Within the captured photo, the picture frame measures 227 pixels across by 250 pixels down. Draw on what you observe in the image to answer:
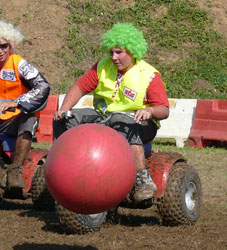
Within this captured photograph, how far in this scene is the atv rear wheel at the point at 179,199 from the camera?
6.52 metres

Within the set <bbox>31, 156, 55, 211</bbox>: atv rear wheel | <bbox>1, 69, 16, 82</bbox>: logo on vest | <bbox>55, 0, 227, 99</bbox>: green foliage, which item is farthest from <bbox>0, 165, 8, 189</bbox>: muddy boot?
<bbox>55, 0, 227, 99</bbox>: green foliage

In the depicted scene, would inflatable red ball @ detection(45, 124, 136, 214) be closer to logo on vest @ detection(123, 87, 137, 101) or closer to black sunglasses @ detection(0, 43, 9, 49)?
logo on vest @ detection(123, 87, 137, 101)

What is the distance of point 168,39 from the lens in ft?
58.8

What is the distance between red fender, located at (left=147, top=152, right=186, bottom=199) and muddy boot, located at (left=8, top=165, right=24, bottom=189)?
4.55 ft

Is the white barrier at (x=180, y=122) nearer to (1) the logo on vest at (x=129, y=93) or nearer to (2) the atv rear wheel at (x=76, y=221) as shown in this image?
(1) the logo on vest at (x=129, y=93)

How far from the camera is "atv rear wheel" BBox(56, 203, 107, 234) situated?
6.09m

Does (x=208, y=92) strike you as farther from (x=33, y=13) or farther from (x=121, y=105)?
(x=121, y=105)

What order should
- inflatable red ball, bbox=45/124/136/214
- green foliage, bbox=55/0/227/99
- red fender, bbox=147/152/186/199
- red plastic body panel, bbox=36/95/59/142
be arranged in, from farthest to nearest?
green foliage, bbox=55/0/227/99 < red plastic body panel, bbox=36/95/59/142 < red fender, bbox=147/152/186/199 < inflatable red ball, bbox=45/124/136/214

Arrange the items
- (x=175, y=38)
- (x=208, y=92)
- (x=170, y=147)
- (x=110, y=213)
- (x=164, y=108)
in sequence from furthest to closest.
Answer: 1. (x=175, y=38)
2. (x=208, y=92)
3. (x=170, y=147)
4. (x=110, y=213)
5. (x=164, y=108)

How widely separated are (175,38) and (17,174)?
11.7 metres

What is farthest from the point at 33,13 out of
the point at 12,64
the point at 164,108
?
the point at 164,108

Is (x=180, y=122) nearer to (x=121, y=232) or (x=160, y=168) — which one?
(x=160, y=168)

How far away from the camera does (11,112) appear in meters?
7.20

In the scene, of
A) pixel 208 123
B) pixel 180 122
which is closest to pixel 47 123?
pixel 180 122
